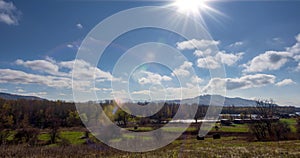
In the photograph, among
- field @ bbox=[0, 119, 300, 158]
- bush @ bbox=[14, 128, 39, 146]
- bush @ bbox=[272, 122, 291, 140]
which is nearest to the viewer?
field @ bbox=[0, 119, 300, 158]

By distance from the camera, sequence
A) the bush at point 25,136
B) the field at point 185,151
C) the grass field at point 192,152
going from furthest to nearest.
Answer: the bush at point 25,136
the field at point 185,151
the grass field at point 192,152

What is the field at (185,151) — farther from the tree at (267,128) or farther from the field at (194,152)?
the tree at (267,128)

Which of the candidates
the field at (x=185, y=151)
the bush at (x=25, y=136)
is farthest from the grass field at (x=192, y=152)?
the bush at (x=25, y=136)

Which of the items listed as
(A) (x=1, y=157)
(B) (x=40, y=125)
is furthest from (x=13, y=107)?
(A) (x=1, y=157)

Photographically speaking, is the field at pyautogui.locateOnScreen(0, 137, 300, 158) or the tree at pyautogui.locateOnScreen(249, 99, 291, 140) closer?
the field at pyautogui.locateOnScreen(0, 137, 300, 158)

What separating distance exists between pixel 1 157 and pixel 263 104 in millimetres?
46486

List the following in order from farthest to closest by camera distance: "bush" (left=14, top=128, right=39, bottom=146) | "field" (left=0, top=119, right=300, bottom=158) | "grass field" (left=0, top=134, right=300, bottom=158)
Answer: "bush" (left=14, top=128, right=39, bottom=146) < "field" (left=0, top=119, right=300, bottom=158) < "grass field" (left=0, top=134, right=300, bottom=158)

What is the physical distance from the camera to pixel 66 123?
89875mm

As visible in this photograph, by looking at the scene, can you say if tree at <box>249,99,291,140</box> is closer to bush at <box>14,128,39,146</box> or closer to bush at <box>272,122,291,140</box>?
bush at <box>272,122,291,140</box>

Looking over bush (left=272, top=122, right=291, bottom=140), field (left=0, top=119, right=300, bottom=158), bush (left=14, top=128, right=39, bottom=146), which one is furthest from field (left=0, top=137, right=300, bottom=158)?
bush (left=14, top=128, right=39, bottom=146)

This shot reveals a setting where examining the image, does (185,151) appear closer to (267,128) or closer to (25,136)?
(267,128)

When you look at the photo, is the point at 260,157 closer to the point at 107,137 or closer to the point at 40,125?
the point at 107,137

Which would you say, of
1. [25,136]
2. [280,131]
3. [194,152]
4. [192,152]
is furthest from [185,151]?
[25,136]

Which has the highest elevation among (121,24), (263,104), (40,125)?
(121,24)
